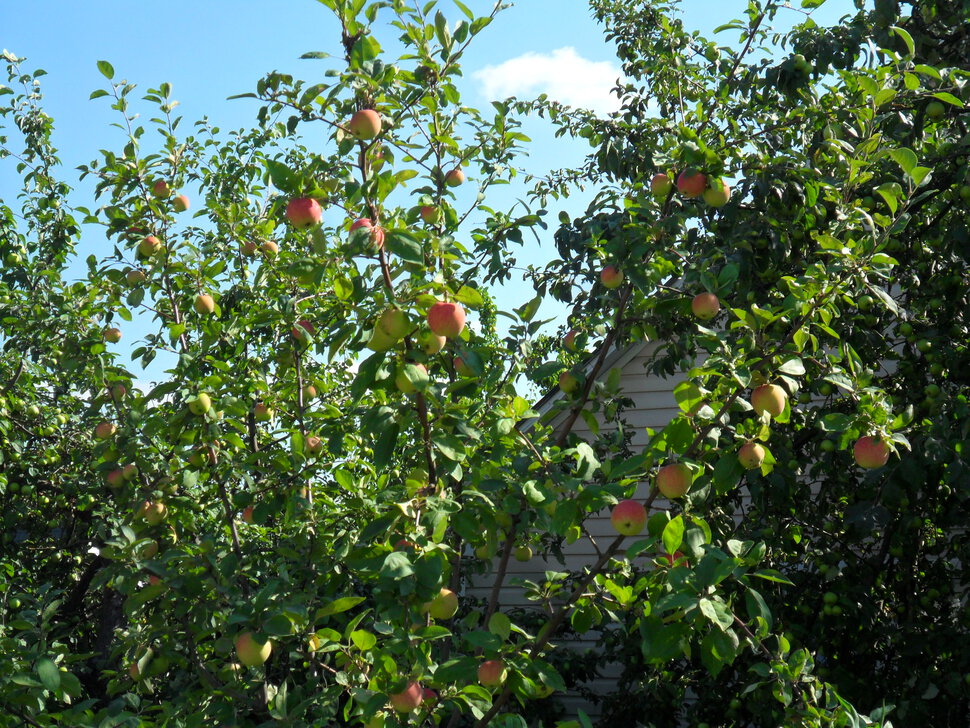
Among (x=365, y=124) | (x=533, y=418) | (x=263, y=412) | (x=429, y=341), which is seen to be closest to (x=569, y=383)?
(x=533, y=418)

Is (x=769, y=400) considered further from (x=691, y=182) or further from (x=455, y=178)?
(x=455, y=178)

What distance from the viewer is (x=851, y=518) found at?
12.3 feet

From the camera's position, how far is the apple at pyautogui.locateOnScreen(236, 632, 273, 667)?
8.22ft

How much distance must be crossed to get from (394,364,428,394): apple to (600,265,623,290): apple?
964mm

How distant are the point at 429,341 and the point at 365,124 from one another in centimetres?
58

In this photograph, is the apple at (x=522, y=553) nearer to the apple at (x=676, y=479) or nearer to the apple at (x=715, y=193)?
the apple at (x=676, y=479)

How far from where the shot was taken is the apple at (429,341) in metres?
2.29

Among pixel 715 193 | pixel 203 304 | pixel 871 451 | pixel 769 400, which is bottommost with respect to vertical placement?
pixel 871 451

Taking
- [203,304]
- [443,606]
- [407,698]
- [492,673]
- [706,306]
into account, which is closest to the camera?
[407,698]

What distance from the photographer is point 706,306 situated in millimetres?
2910

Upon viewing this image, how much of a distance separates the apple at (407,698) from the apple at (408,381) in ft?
2.49

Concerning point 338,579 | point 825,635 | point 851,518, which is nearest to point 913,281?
point 851,518

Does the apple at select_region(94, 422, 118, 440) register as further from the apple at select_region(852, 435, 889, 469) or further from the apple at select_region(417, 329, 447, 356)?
the apple at select_region(852, 435, 889, 469)

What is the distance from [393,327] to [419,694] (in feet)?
3.11
